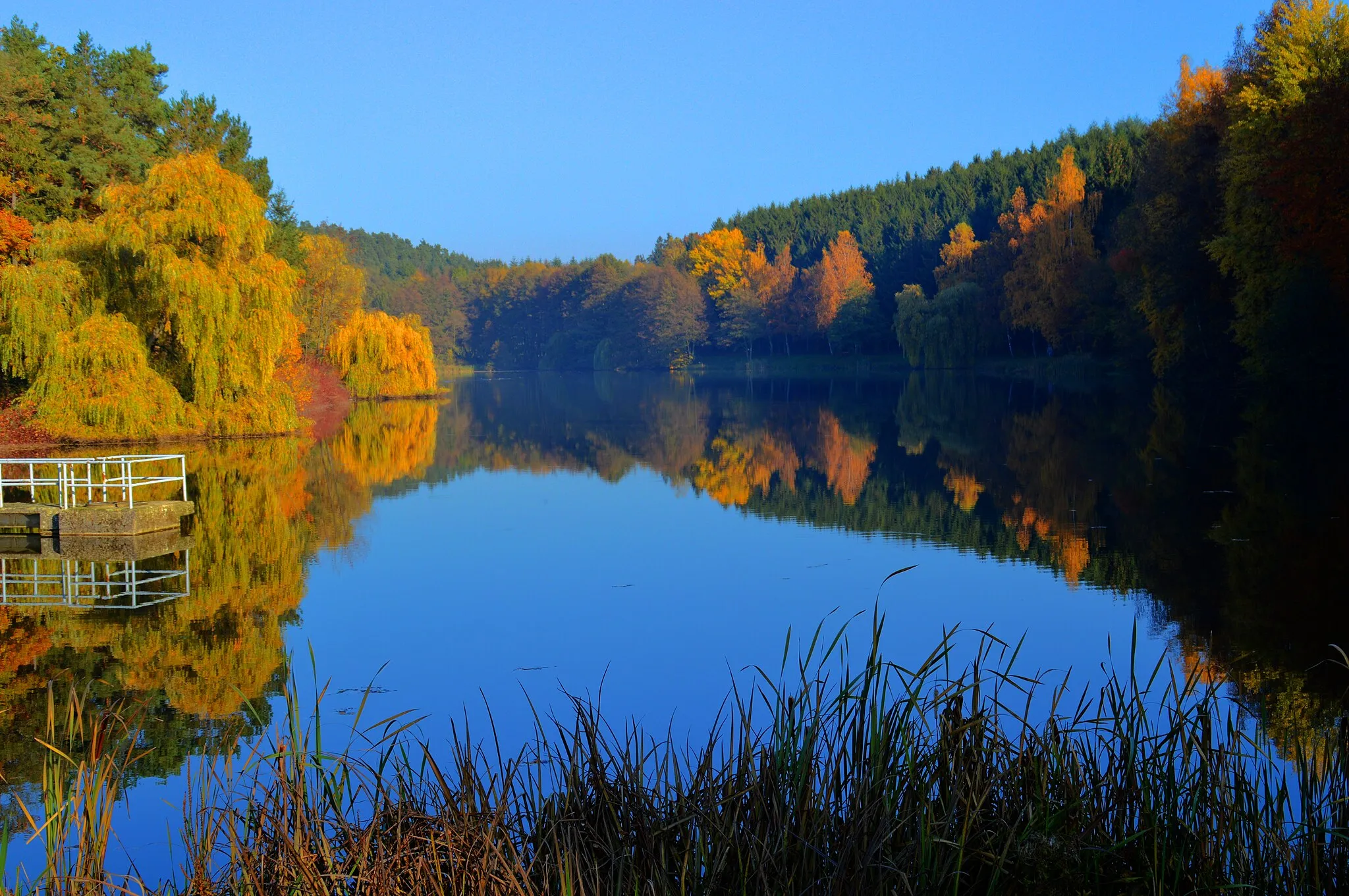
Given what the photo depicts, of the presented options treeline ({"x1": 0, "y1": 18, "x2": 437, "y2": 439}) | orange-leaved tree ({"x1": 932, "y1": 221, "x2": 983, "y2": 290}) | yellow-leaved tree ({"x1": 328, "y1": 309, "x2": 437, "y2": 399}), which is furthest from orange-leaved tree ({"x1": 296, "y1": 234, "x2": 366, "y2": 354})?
orange-leaved tree ({"x1": 932, "y1": 221, "x2": 983, "y2": 290})

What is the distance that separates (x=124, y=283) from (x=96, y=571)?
1610cm

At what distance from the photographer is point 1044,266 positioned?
54.8 meters

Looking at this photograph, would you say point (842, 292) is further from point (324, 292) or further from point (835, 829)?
point (835, 829)

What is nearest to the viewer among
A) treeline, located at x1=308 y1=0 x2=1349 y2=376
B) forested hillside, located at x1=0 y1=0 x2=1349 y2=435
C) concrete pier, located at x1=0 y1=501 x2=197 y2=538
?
concrete pier, located at x1=0 y1=501 x2=197 y2=538

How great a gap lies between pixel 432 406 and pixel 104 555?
105 ft

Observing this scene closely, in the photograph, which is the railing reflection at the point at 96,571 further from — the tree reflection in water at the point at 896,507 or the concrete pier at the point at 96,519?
the tree reflection in water at the point at 896,507

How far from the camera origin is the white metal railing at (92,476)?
1461cm

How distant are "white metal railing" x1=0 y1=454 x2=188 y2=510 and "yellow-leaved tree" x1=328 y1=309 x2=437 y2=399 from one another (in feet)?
85.1

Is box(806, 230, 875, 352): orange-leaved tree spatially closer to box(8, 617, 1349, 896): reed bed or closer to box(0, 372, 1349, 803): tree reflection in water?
box(0, 372, 1349, 803): tree reflection in water

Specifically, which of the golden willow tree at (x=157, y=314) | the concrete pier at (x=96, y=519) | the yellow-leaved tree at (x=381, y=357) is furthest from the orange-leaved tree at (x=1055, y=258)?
the concrete pier at (x=96, y=519)

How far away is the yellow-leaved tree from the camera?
48.3 meters

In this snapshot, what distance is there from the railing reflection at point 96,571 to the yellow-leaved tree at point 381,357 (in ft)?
112

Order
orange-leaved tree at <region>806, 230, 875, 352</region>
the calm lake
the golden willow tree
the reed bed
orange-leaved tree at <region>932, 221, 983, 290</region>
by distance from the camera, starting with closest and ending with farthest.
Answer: the reed bed < the calm lake < the golden willow tree < orange-leaved tree at <region>932, 221, 983, 290</region> < orange-leaved tree at <region>806, 230, 875, 352</region>

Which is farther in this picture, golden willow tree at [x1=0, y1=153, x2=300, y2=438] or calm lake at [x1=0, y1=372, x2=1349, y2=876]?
golden willow tree at [x1=0, y1=153, x2=300, y2=438]
